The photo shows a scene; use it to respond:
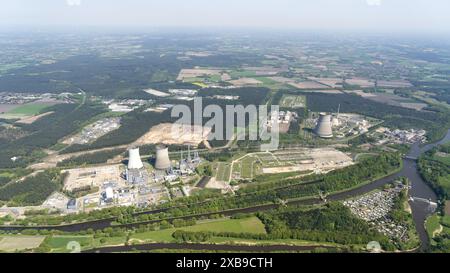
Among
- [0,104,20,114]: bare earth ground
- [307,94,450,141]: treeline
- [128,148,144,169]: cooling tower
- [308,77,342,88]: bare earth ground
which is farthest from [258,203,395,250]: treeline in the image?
[308,77,342,88]: bare earth ground

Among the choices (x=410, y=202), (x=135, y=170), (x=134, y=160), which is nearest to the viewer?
(x=410, y=202)

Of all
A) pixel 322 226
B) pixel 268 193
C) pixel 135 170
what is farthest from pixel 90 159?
pixel 322 226

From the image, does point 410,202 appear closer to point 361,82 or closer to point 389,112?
point 389,112

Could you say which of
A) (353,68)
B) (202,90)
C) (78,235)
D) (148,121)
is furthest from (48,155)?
(353,68)

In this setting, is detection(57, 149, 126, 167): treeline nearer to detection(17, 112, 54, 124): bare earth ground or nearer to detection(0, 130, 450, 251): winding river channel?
detection(0, 130, 450, 251): winding river channel
